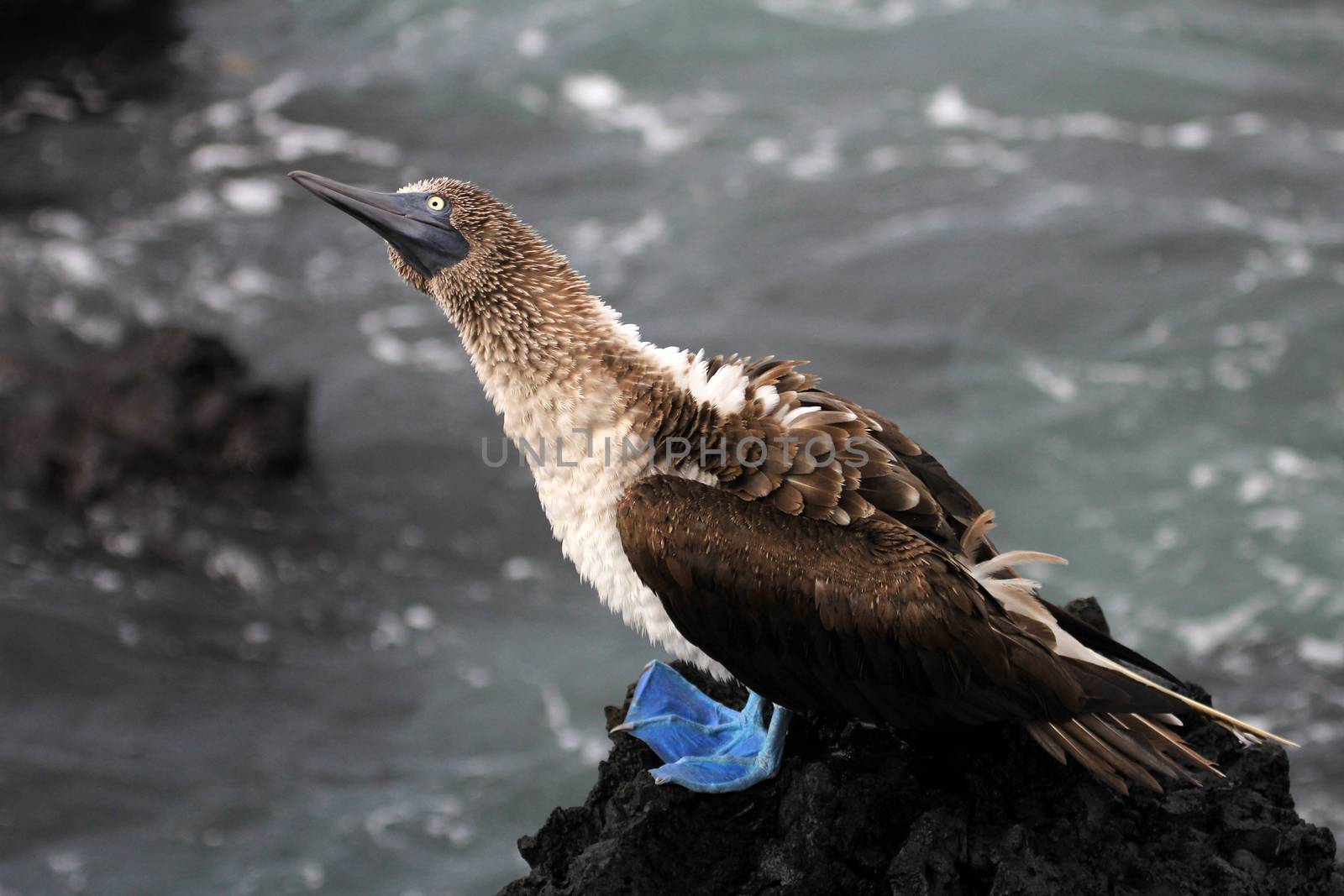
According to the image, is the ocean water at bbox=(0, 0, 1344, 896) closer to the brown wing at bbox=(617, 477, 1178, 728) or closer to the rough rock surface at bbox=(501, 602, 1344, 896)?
the rough rock surface at bbox=(501, 602, 1344, 896)

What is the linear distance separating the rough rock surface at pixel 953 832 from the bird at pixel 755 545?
0.50ft

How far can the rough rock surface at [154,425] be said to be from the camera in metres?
13.1

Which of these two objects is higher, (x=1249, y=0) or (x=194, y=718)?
(x=1249, y=0)

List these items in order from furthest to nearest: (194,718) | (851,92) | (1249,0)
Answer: (1249,0)
(851,92)
(194,718)

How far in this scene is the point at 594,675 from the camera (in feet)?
40.2

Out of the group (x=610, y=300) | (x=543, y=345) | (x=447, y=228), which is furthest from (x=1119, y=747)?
(x=610, y=300)

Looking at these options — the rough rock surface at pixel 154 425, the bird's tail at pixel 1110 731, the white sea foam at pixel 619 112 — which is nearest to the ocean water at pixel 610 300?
the white sea foam at pixel 619 112

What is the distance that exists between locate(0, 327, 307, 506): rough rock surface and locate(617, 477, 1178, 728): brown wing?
856 cm

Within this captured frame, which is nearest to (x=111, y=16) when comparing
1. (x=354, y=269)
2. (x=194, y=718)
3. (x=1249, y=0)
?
(x=354, y=269)

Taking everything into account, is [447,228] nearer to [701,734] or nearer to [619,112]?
[701,734]

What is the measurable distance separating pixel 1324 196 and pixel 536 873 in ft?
49.7

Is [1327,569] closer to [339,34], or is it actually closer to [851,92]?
[851,92]

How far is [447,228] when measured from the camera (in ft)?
20.4

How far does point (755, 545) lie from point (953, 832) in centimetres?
123
